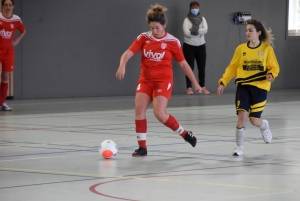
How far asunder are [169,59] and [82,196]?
3.20m

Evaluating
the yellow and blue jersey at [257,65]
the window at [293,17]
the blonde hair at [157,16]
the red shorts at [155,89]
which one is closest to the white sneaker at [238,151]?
the yellow and blue jersey at [257,65]

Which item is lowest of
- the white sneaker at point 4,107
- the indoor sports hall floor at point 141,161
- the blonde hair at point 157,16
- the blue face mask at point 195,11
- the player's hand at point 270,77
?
the white sneaker at point 4,107

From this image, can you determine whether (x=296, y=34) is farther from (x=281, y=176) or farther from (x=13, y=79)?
(x=281, y=176)

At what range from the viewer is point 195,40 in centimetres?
1872

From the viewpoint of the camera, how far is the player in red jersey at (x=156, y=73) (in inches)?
318

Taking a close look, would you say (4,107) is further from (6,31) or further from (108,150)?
(108,150)

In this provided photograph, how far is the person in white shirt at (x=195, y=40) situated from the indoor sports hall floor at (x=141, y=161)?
5.27 m

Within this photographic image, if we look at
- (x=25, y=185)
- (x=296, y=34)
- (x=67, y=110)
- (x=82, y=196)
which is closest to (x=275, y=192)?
(x=82, y=196)

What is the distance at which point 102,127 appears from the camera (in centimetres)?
1095

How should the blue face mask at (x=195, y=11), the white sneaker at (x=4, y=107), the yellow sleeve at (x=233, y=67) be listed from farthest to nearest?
the blue face mask at (x=195, y=11) < the white sneaker at (x=4, y=107) < the yellow sleeve at (x=233, y=67)

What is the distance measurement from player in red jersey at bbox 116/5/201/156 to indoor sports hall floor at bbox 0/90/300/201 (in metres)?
0.38

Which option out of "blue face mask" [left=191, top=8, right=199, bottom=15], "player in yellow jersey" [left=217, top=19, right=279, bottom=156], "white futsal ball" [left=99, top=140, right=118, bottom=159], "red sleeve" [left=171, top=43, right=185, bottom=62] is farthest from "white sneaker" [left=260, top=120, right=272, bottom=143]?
"blue face mask" [left=191, top=8, right=199, bottom=15]

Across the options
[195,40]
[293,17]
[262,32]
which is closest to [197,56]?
[195,40]

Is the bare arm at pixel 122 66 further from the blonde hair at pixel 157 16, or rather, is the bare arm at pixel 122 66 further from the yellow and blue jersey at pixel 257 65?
the yellow and blue jersey at pixel 257 65
